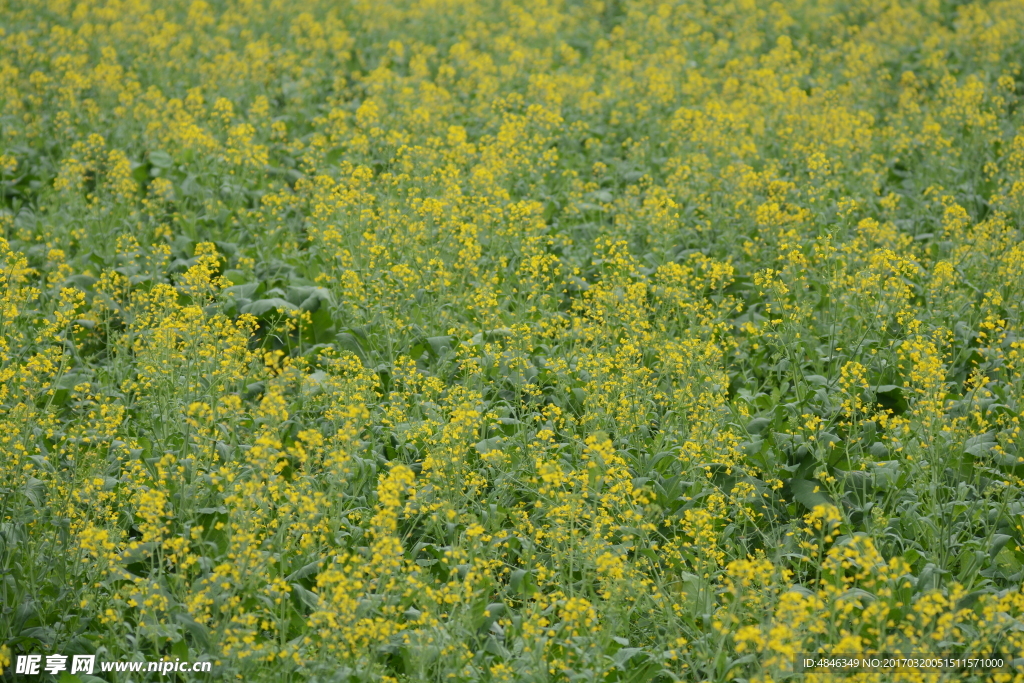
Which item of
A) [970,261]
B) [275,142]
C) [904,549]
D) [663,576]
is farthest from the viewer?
[275,142]

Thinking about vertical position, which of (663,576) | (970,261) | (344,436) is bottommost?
(663,576)

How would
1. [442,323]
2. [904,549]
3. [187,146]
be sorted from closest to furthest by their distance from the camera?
[904,549], [442,323], [187,146]

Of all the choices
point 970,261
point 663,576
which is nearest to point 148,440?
point 663,576

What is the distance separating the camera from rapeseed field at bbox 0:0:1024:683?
5242 mm

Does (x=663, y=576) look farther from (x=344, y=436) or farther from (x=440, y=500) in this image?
(x=344, y=436)

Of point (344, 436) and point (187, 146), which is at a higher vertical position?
point (187, 146)

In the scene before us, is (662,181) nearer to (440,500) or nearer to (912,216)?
(912,216)

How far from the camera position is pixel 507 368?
7.49 meters

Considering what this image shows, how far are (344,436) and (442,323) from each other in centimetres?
237

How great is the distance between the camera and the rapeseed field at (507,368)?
524 cm

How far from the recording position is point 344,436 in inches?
235

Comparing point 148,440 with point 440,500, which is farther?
point 148,440

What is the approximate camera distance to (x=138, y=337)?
786cm

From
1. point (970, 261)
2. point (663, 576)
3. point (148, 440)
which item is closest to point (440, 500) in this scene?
point (663, 576)
